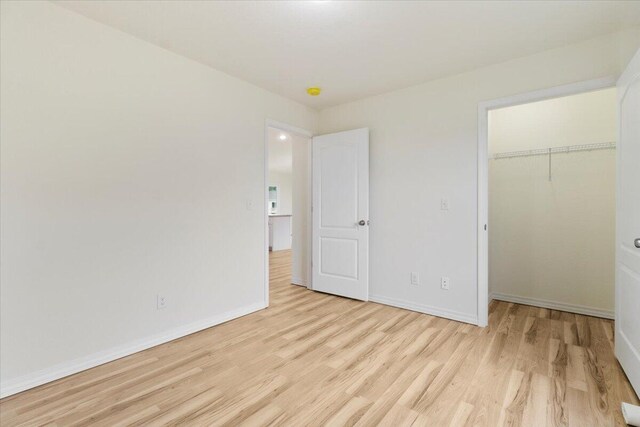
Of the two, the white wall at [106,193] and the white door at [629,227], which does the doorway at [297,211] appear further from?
the white door at [629,227]

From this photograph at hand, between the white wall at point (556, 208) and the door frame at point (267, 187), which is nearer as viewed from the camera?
the white wall at point (556, 208)

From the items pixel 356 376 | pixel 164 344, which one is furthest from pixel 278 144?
pixel 356 376

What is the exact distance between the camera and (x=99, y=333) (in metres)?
2.15

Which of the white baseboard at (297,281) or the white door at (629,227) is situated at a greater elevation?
the white door at (629,227)

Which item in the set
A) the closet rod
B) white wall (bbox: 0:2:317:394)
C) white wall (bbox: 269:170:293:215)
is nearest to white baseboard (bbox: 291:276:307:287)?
white wall (bbox: 0:2:317:394)

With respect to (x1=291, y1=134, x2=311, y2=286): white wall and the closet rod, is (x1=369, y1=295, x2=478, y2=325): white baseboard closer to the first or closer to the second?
(x1=291, y1=134, x2=311, y2=286): white wall

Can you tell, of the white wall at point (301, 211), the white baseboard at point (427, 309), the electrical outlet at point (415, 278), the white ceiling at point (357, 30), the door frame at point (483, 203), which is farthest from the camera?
the white wall at point (301, 211)

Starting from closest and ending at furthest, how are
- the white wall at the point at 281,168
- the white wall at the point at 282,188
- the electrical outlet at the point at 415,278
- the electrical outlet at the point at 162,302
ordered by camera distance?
the electrical outlet at the point at 162,302
the electrical outlet at the point at 415,278
the white wall at the point at 281,168
the white wall at the point at 282,188

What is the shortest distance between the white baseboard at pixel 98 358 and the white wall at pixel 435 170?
187 cm

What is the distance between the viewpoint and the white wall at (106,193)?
1849 mm

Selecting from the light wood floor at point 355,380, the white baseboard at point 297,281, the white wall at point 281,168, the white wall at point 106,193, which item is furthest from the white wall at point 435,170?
the white wall at point 281,168

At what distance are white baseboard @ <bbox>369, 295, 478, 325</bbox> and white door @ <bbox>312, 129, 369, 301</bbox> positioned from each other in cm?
19

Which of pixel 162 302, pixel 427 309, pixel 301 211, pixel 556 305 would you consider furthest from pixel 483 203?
pixel 162 302

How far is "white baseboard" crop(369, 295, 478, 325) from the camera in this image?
2.91m
